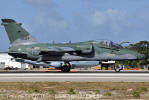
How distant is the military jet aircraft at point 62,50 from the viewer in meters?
31.2

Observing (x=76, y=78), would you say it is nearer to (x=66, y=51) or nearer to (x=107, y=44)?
(x=66, y=51)

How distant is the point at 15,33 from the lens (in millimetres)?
33938

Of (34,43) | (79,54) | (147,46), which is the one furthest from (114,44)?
(147,46)

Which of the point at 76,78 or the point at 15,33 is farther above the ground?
the point at 15,33

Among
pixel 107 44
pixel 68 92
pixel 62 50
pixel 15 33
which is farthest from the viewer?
pixel 15 33

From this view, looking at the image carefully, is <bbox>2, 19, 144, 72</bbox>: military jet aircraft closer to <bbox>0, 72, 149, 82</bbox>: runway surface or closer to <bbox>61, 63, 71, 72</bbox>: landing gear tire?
<bbox>61, 63, 71, 72</bbox>: landing gear tire

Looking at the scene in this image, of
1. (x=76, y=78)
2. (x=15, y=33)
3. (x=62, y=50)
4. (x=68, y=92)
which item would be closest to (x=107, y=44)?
(x=62, y=50)

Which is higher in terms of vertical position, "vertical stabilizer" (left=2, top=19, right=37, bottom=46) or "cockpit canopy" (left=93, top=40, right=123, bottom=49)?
"vertical stabilizer" (left=2, top=19, right=37, bottom=46)

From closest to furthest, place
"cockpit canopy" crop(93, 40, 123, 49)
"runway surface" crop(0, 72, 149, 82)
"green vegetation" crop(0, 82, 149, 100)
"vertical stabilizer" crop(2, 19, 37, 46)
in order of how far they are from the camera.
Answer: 1. "green vegetation" crop(0, 82, 149, 100)
2. "runway surface" crop(0, 72, 149, 82)
3. "cockpit canopy" crop(93, 40, 123, 49)
4. "vertical stabilizer" crop(2, 19, 37, 46)

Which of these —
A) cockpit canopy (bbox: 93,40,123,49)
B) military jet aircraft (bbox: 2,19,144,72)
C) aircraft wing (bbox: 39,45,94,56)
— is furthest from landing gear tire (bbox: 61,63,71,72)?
cockpit canopy (bbox: 93,40,123,49)

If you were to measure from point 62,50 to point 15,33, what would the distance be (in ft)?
21.3

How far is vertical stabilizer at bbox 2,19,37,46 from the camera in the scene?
33.8 m

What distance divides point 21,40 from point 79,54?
296 inches

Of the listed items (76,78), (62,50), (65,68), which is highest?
(62,50)
